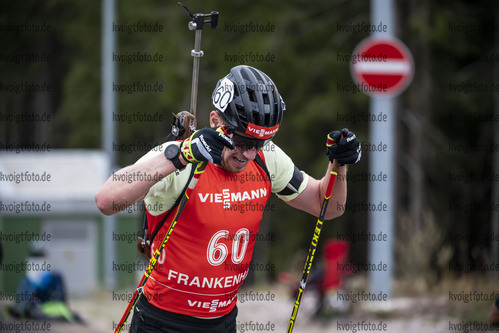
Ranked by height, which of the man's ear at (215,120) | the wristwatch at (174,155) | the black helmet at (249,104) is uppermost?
the black helmet at (249,104)

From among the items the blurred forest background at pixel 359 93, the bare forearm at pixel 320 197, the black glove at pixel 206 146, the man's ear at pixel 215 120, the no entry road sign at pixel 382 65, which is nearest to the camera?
the black glove at pixel 206 146

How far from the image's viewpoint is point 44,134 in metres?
38.3

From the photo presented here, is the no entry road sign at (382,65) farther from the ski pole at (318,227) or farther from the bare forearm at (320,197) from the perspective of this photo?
the ski pole at (318,227)

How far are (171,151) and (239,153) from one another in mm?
354

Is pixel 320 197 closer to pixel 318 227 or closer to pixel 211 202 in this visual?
pixel 318 227

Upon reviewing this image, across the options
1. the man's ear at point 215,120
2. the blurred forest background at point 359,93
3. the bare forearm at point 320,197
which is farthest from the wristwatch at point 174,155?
the blurred forest background at point 359,93

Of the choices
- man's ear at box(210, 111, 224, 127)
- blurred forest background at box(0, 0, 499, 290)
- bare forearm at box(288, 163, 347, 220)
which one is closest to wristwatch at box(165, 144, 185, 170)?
man's ear at box(210, 111, 224, 127)

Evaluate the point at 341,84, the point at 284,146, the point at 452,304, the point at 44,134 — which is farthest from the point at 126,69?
the point at 452,304

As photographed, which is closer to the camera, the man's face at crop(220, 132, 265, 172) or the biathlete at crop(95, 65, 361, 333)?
the biathlete at crop(95, 65, 361, 333)

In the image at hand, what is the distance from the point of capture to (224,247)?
4008 mm

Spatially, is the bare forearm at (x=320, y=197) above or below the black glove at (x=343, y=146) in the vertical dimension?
below

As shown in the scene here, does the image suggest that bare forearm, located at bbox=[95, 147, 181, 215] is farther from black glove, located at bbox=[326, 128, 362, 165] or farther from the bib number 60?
black glove, located at bbox=[326, 128, 362, 165]

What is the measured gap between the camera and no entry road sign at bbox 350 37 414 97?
10297 millimetres

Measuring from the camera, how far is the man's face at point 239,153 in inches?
155
